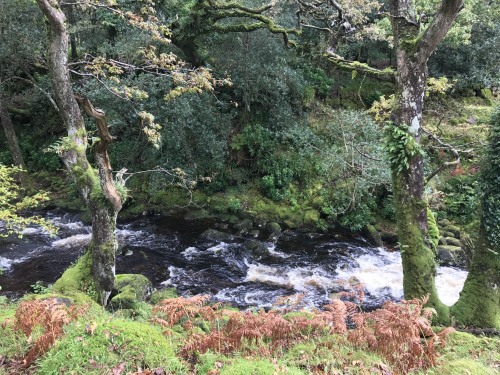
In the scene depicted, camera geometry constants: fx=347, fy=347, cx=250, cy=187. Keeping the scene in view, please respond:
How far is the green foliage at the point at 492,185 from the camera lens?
7.20 m

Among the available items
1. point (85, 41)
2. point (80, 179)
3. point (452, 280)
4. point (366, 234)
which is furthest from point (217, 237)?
point (85, 41)

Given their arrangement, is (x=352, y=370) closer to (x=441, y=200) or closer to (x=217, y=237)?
(x=217, y=237)

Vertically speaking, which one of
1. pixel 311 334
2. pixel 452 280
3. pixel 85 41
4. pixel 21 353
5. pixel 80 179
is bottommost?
pixel 452 280

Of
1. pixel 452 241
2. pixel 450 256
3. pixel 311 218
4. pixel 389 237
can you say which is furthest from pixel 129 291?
pixel 452 241

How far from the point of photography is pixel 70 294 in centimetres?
745

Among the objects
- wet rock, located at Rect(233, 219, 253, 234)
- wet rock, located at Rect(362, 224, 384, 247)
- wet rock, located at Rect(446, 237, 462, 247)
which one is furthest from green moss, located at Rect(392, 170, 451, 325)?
wet rock, located at Rect(233, 219, 253, 234)

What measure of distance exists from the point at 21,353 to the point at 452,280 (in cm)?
1211

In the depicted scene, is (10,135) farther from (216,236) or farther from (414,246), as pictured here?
(414,246)

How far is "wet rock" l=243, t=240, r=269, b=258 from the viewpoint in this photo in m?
13.2

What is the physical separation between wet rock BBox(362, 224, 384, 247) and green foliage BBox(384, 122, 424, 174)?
7.60 meters

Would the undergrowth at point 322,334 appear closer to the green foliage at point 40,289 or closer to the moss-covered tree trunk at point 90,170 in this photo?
the moss-covered tree trunk at point 90,170

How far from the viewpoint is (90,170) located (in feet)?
26.8

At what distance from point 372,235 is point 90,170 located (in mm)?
11107

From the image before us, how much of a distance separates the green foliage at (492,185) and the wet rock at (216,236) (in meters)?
9.26
